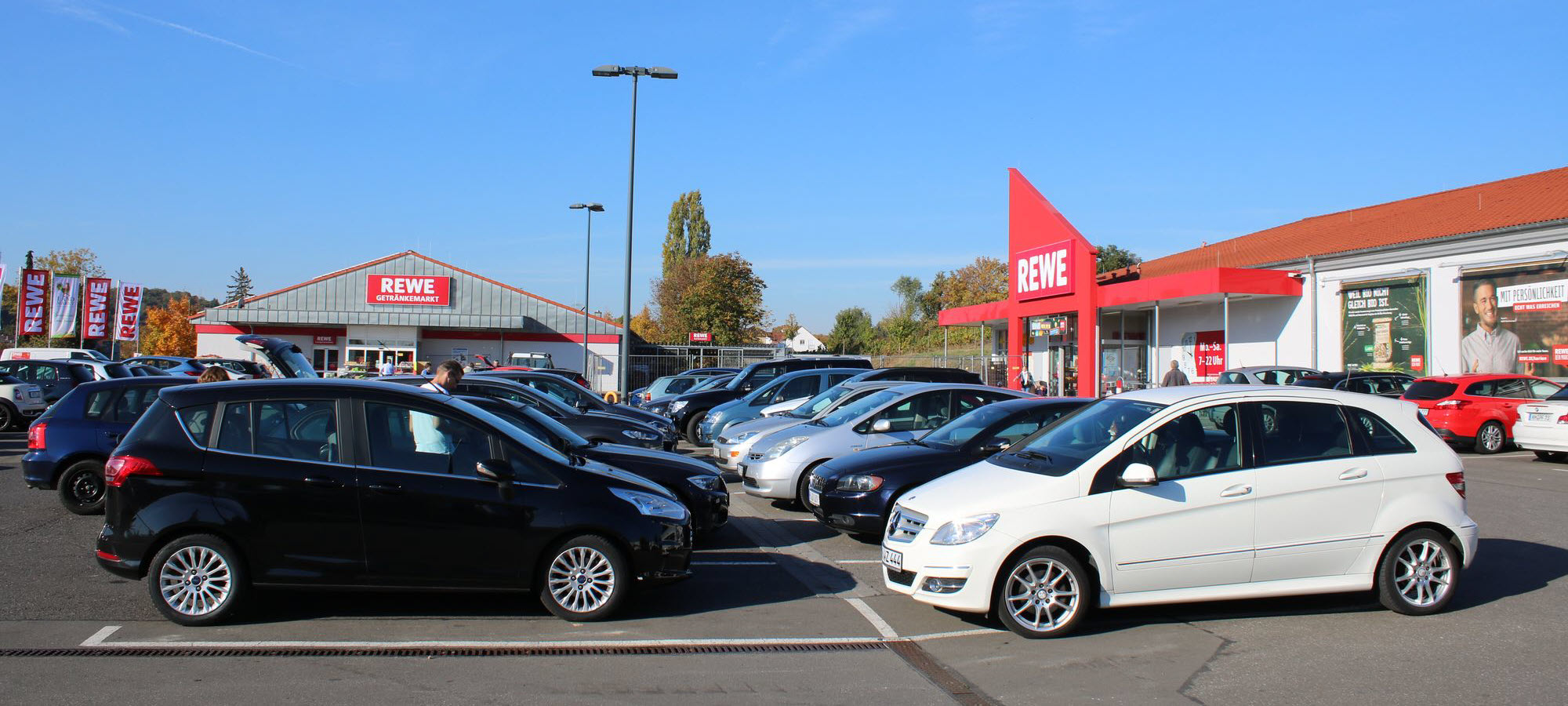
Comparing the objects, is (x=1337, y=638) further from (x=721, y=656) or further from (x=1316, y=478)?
(x=721, y=656)

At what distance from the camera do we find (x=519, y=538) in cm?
636

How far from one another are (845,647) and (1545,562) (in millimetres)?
6387

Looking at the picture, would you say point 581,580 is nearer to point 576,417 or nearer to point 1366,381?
point 576,417

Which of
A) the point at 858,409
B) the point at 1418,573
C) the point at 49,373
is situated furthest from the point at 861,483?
the point at 49,373

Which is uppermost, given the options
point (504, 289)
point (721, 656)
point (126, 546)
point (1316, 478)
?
point (504, 289)

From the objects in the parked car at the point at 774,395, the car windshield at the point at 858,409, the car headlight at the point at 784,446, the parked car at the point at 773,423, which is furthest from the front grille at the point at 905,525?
the parked car at the point at 774,395

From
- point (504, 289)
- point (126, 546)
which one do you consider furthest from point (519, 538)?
point (504, 289)

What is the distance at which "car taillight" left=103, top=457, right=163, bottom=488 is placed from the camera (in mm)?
6172

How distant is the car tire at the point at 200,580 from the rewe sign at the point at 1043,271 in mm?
26906

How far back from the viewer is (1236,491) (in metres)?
6.32

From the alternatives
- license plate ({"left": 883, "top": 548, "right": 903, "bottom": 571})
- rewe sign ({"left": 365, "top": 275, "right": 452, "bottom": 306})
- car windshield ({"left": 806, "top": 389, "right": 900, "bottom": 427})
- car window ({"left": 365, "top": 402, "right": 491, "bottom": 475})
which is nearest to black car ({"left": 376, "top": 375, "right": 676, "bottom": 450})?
car windshield ({"left": 806, "top": 389, "right": 900, "bottom": 427})

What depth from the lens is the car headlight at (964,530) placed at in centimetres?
611

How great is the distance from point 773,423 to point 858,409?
2013 mm

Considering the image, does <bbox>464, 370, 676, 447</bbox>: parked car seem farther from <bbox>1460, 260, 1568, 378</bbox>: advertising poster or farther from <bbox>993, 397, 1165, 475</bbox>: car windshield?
<bbox>1460, 260, 1568, 378</bbox>: advertising poster
